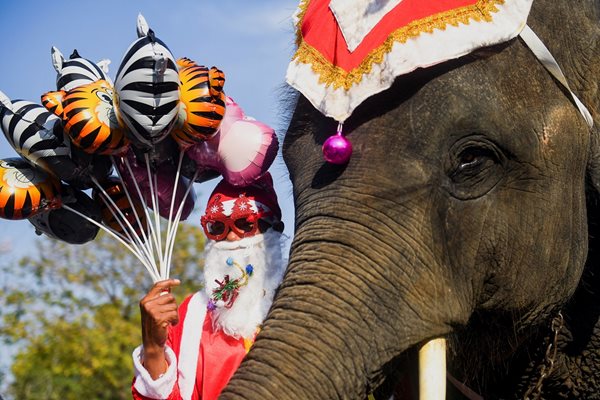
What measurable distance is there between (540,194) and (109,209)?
5.69 ft

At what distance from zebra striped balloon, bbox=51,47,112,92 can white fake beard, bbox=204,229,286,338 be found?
2.78 feet

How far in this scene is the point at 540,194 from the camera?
3064 millimetres

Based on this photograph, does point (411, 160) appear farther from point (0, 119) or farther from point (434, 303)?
point (0, 119)

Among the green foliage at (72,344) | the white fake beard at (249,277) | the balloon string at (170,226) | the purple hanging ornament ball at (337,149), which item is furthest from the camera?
the green foliage at (72,344)

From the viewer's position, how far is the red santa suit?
4.09m

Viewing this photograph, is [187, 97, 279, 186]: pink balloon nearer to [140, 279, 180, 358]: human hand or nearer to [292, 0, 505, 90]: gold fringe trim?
[140, 279, 180, 358]: human hand

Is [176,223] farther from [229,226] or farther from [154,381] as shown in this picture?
[154,381]

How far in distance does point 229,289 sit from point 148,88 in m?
1.11

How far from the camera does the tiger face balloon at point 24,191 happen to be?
3.79 metres

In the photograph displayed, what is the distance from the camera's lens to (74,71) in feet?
12.7

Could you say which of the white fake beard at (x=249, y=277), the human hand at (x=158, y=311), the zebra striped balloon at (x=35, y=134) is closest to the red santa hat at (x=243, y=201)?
the white fake beard at (x=249, y=277)

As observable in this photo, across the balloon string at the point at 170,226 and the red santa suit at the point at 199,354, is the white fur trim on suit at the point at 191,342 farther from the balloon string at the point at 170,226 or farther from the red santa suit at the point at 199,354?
the balloon string at the point at 170,226

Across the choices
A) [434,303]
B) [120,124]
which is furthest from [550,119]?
[120,124]

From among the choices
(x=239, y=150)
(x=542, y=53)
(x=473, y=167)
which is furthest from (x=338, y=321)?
(x=239, y=150)
